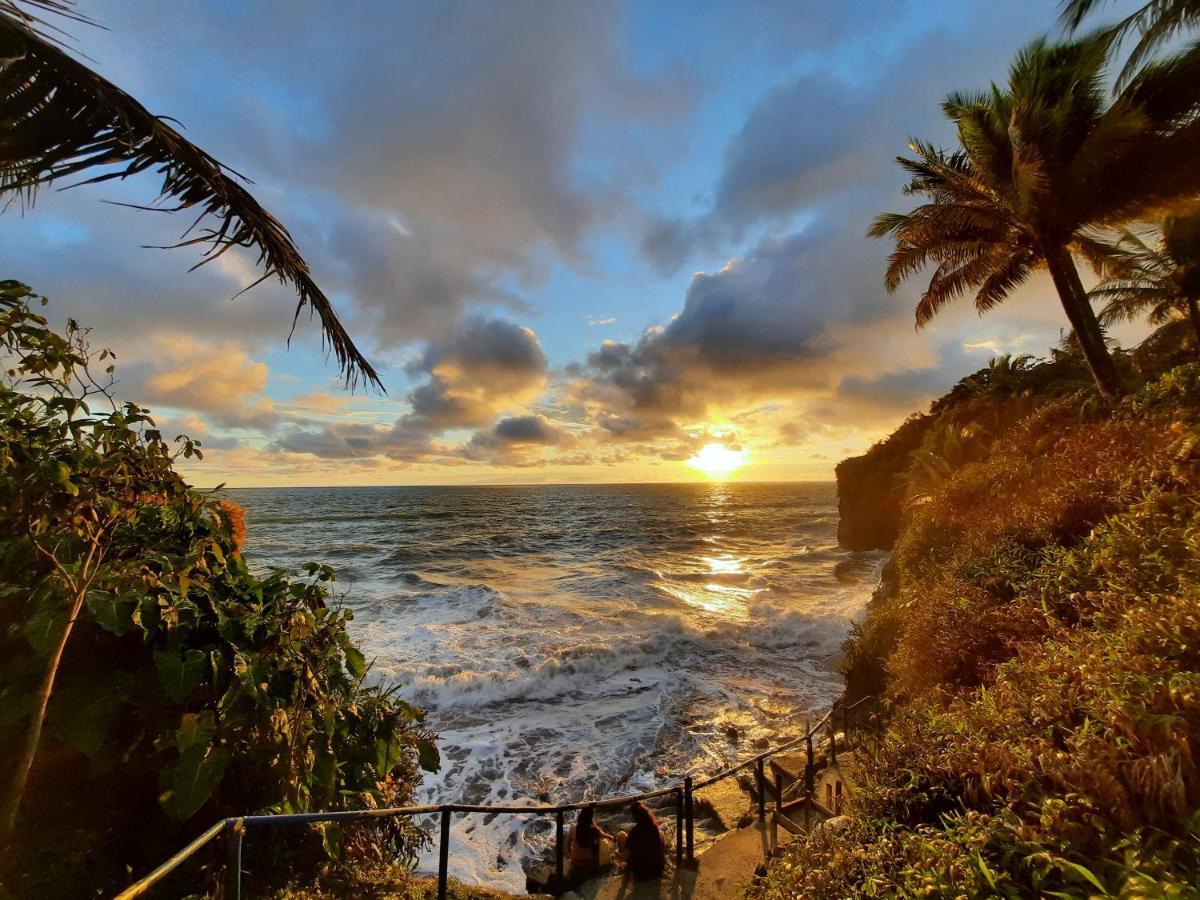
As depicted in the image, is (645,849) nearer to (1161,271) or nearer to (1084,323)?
(1084,323)

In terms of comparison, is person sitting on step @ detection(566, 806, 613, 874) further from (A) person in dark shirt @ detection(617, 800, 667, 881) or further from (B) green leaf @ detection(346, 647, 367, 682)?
(B) green leaf @ detection(346, 647, 367, 682)

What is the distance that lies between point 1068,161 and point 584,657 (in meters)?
17.3

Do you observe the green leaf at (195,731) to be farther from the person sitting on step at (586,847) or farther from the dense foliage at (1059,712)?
the person sitting on step at (586,847)

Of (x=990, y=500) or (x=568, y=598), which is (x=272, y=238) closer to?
(x=990, y=500)

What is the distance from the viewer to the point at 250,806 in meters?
3.70

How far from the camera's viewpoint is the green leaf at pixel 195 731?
331 cm

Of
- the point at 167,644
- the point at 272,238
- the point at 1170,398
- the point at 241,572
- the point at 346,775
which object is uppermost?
the point at 1170,398

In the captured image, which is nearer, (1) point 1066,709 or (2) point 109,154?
(2) point 109,154

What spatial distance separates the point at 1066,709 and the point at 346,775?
5.80m

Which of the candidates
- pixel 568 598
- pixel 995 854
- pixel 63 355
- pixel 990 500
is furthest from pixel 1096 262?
pixel 568 598

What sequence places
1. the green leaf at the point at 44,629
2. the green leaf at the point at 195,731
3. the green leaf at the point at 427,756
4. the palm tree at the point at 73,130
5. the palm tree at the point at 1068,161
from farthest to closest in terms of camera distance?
the palm tree at the point at 1068,161, the green leaf at the point at 427,756, the green leaf at the point at 195,731, the green leaf at the point at 44,629, the palm tree at the point at 73,130

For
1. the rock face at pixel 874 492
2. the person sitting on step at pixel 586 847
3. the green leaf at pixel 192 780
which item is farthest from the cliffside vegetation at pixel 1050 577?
the rock face at pixel 874 492

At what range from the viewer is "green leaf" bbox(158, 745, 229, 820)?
3.18 m

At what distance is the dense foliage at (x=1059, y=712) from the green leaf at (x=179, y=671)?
449 cm
